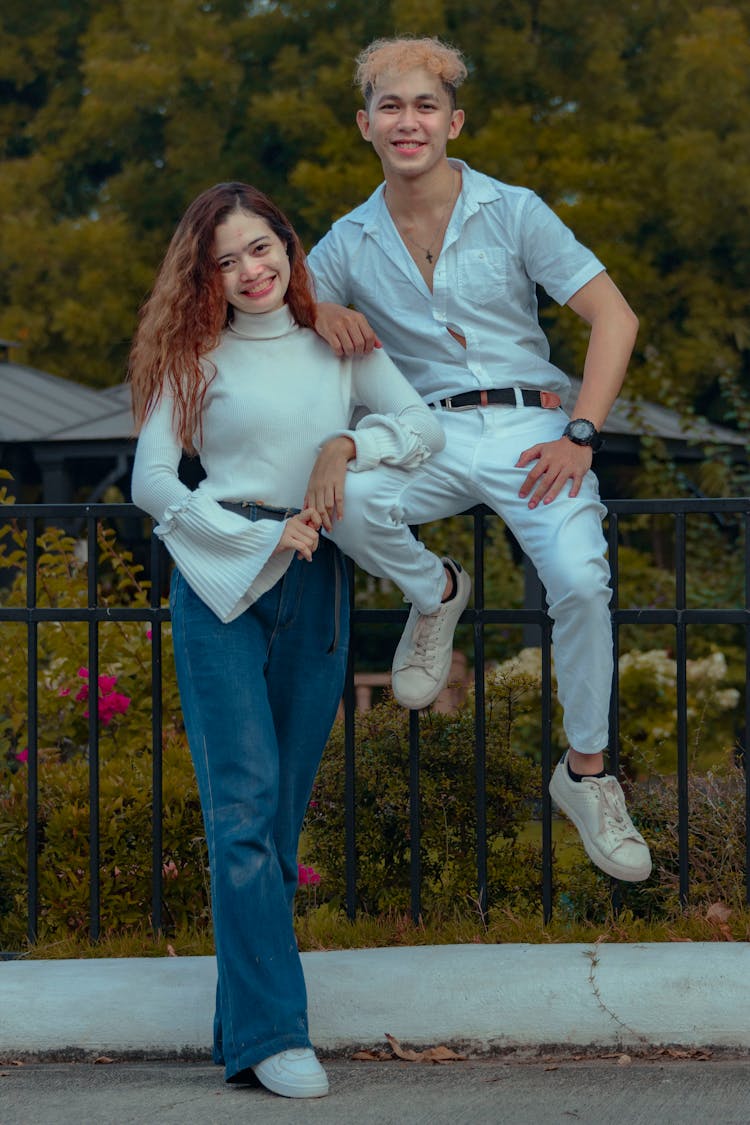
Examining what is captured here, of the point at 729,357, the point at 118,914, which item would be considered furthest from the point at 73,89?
the point at 118,914

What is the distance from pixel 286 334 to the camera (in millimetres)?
3770

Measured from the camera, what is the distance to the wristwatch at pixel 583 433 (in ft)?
12.6

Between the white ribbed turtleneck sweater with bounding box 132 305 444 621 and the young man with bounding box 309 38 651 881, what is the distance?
0.30 feet

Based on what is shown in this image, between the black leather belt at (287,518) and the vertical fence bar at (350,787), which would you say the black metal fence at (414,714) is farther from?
the black leather belt at (287,518)

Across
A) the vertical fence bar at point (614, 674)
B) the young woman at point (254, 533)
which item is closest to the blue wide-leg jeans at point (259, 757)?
the young woman at point (254, 533)

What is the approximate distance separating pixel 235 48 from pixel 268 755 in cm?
2017

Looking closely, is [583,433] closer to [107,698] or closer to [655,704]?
[107,698]

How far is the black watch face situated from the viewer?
3.83 metres

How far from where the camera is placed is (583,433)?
3.83 metres

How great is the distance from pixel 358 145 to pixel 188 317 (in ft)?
55.3

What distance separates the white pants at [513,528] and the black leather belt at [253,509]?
0.49ft

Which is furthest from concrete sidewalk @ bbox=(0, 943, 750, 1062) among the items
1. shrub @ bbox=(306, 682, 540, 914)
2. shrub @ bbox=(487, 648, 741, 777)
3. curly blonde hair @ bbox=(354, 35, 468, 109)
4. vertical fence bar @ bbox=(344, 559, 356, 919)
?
shrub @ bbox=(487, 648, 741, 777)

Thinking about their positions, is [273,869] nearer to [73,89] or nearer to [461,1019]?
[461,1019]

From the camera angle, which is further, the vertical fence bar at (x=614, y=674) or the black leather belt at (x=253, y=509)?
the vertical fence bar at (x=614, y=674)
